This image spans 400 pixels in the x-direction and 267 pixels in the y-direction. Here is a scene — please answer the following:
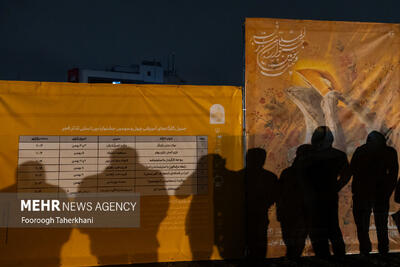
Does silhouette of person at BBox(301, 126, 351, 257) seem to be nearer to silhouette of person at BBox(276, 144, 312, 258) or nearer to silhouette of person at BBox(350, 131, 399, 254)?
silhouette of person at BBox(276, 144, 312, 258)

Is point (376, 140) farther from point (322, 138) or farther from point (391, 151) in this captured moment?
point (322, 138)

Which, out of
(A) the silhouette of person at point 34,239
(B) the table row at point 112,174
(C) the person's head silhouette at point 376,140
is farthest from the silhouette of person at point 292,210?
(A) the silhouette of person at point 34,239

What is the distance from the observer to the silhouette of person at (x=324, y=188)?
4379mm

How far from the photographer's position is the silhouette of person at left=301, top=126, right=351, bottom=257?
4379 mm

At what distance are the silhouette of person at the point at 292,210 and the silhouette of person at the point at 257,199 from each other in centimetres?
12

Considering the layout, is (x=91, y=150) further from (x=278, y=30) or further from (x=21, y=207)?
(x=278, y=30)

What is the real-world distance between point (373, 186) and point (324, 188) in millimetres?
644

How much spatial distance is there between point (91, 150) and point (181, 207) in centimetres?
128

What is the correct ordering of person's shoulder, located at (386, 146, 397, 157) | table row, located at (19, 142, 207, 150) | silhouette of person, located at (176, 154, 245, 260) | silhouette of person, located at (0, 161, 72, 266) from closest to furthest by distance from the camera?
silhouette of person, located at (0, 161, 72, 266) < table row, located at (19, 142, 207, 150) < silhouette of person, located at (176, 154, 245, 260) < person's shoulder, located at (386, 146, 397, 157)

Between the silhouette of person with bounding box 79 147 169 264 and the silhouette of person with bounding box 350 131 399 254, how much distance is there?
7.95ft

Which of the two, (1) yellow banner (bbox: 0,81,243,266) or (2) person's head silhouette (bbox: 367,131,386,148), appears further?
(2) person's head silhouette (bbox: 367,131,386,148)

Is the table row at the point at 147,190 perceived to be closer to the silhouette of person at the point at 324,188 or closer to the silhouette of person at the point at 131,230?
the silhouette of person at the point at 131,230

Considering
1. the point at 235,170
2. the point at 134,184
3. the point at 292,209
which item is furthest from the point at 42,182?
the point at 292,209

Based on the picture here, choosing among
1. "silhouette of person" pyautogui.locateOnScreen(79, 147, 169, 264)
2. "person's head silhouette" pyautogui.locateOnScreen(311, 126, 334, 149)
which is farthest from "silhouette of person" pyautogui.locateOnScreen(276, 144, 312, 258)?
"silhouette of person" pyautogui.locateOnScreen(79, 147, 169, 264)
